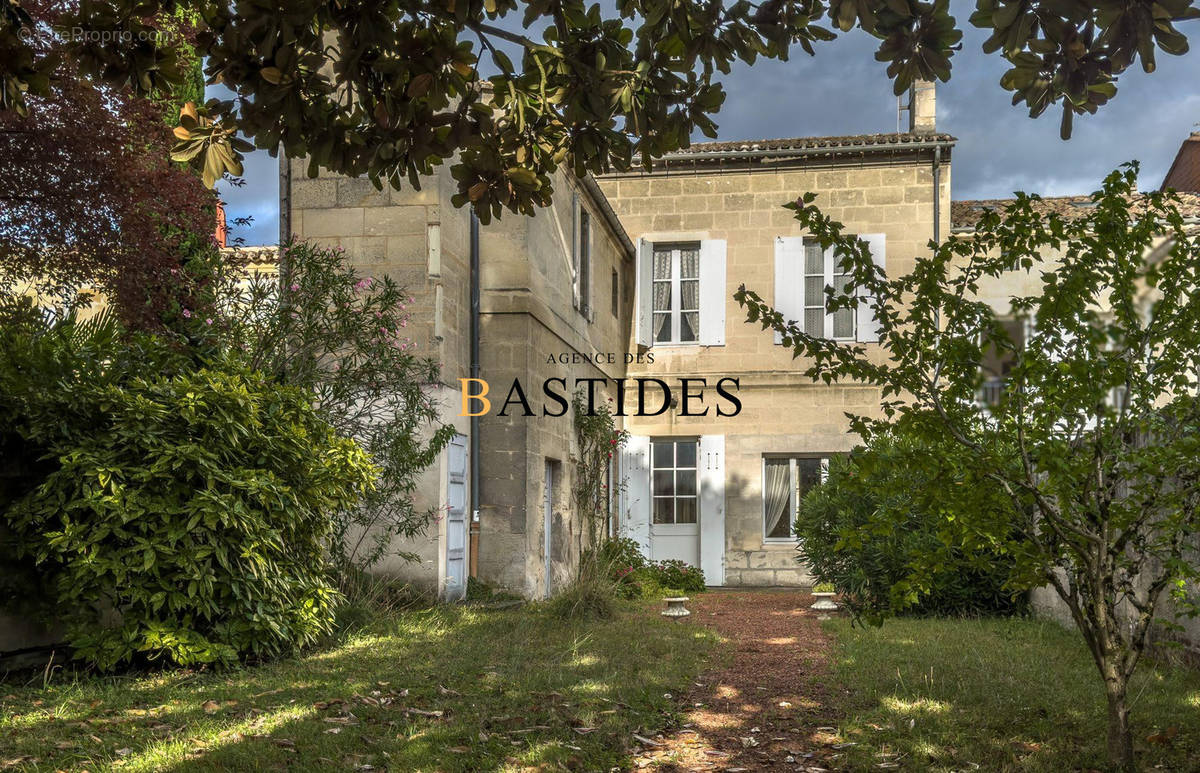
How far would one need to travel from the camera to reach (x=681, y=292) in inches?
656

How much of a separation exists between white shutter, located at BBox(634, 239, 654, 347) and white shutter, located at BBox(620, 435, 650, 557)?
155 centimetres

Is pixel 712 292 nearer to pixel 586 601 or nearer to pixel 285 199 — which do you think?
pixel 285 199

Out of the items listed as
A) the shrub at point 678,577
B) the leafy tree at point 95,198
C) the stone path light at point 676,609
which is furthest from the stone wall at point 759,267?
the leafy tree at point 95,198

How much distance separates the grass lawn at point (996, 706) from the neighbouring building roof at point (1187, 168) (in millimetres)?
13186

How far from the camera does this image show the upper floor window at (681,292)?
16375 mm

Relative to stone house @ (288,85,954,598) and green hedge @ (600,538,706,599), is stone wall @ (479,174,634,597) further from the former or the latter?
stone house @ (288,85,954,598)

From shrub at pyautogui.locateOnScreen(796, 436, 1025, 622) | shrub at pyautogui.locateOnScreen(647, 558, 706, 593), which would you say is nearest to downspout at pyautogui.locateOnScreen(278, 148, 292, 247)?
shrub at pyautogui.locateOnScreen(796, 436, 1025, 622)

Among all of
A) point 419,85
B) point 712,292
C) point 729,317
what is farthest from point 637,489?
point 419,85

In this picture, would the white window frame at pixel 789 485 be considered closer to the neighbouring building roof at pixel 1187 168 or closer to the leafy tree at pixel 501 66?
the neighbouring building roof at pixel 1187 168

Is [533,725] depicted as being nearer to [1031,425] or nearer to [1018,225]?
[1031,425]

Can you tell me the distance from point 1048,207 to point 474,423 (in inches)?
370

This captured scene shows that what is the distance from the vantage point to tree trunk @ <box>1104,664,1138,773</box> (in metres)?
4.18

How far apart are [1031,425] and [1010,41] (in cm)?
204

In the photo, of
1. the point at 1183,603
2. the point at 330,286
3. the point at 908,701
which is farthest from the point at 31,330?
the point at 1183,603
